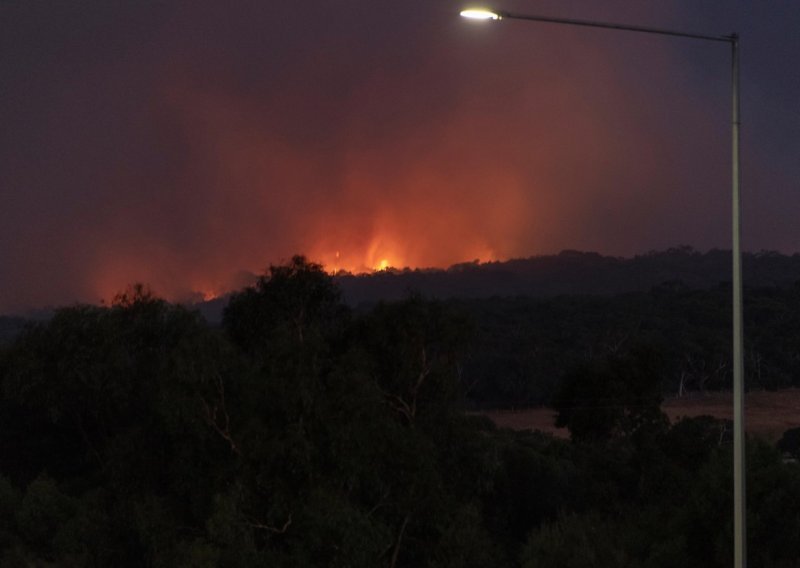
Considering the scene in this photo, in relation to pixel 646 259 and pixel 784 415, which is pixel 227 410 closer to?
pixel 784 415

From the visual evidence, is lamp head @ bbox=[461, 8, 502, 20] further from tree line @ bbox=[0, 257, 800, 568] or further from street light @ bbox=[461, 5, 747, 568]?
tree line @ bbox=[0, 257, 800, 568]

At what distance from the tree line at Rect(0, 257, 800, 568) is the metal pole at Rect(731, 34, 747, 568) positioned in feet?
22.4

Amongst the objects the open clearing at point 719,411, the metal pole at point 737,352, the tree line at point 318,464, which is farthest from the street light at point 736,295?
the open clearing at point 719,411

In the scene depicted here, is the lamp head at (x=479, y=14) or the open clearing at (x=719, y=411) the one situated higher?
the lamp head at (x=479, y=14)

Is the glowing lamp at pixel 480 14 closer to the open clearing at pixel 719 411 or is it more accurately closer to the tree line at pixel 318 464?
the tree line at pixel 318 464

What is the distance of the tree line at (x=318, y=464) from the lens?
2038cm

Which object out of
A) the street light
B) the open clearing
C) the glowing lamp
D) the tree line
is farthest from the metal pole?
the open clearing

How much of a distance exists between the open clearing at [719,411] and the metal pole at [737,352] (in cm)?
3196

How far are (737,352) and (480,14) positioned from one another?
5.02 m

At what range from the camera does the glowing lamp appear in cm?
1052

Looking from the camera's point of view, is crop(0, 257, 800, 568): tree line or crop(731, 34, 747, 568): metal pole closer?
crop(731, 34, 747, 568): metal pole

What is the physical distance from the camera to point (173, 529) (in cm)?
2178

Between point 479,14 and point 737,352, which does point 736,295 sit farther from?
point 479,14

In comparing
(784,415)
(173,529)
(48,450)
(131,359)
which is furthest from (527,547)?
(784,415)
